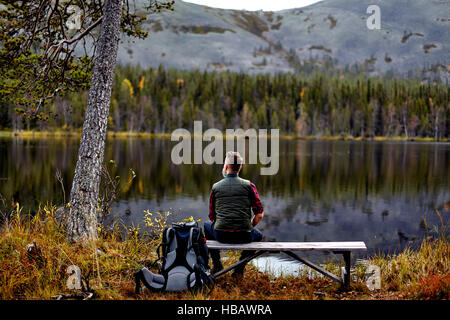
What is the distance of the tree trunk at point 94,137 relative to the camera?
6.58 metres

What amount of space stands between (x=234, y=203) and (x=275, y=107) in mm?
118036

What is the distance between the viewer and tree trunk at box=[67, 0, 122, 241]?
6.58 metres

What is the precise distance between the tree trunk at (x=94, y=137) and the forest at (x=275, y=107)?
316 feet

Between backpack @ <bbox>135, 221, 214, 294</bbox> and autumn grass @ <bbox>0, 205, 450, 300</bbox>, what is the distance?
0.13m

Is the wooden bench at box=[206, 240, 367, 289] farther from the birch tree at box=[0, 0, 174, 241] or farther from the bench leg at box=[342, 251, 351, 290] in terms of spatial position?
the birch tree at box=[0, 0, 174, 241]

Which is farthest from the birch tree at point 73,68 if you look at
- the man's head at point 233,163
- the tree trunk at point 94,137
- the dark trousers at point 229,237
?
the man's head at point 233,163

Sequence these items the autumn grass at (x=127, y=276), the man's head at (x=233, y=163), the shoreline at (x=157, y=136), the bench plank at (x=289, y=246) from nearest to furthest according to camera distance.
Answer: the autumn grass at (x=127, y=276), the bench plank at (x=289, y=246), the man's head at (x=233, y=163), the shoreline at (x=157, y=136)

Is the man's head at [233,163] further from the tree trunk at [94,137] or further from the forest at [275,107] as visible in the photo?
the forest at [275,107]

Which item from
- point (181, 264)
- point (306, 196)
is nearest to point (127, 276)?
point (181, 264)

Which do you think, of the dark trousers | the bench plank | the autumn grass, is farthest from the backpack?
the dark trousers

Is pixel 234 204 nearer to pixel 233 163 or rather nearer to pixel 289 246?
pixel 233 163

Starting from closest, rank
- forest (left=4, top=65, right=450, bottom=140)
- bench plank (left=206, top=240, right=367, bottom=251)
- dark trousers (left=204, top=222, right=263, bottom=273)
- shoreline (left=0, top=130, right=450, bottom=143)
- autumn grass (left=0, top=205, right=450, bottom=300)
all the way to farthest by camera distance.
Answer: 1. autumn grass (left=0, top=205, right=450, bottom=300)
2. bench plank (left=206, top=240, right=367, bottom=251)
3. dark trousers (left=204, top=222, right=263, bottom=273)
4. shoreline (left=0, top=130, right=450, bottom=143)
5. forest (left=4, top=65, right=450, bottom=140)

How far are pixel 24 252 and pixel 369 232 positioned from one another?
13.0 meters
